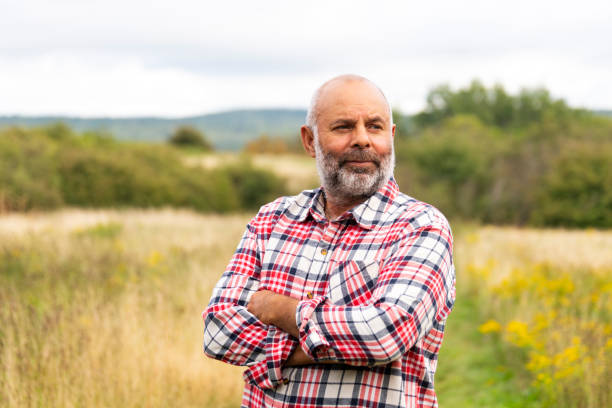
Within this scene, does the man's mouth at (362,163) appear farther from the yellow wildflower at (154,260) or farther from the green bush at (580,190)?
the green bush at (580,190)

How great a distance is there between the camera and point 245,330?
216 cm

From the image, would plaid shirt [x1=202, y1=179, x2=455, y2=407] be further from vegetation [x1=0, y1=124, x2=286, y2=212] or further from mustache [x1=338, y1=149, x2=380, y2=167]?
vegetation [x1=0, y1=124, x2=286, y2=212]

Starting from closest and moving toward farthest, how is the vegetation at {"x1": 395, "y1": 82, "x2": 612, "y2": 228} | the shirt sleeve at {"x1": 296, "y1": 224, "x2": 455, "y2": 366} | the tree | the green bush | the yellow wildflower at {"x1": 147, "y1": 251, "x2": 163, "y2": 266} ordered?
the shirt sleeve at {"x1": 296, "y1": 224, "x2": 455, "y2": 366}
the yellow wildflower at {"x1": 147, "y1": 251, "x2": 163, "y2": 266}
the green bush
the vegetation at {"x1": 395, "y1": 82, "x2": 612, "y2": 228}
the tree

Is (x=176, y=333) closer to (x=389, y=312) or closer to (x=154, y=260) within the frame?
(x=154, y=260)

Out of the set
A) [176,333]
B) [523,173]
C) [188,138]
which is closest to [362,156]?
[176,333]

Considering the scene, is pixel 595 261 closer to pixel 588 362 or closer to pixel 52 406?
pixel 588 362

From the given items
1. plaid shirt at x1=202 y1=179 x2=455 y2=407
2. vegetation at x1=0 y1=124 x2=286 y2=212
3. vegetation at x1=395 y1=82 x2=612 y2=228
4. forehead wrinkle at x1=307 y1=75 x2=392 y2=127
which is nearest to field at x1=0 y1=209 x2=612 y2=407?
plaid shirt at x1=202 y1=179 x2=455 y2=407

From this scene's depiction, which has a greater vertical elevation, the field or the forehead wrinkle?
the forehead wrinkle

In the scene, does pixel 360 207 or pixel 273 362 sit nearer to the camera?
pixel 273 362

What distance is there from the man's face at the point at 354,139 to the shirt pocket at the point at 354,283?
0.32m

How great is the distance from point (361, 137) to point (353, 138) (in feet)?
0.11

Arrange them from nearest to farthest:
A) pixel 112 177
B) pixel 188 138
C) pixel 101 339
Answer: pixel 101 339, pixel 112 177, pixel 188 138

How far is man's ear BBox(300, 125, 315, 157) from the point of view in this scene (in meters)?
2.39

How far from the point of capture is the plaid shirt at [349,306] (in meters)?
1.85
